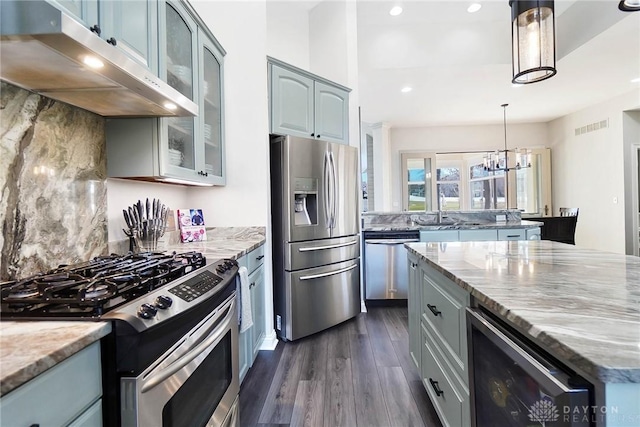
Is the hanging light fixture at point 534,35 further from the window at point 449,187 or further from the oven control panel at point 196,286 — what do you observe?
the window at point 449,187

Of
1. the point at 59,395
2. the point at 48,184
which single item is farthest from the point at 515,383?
the point at 48,184

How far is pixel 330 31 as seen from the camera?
3.62 m

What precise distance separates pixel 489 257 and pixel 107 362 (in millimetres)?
1550

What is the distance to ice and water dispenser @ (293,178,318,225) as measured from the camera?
9.00 ft

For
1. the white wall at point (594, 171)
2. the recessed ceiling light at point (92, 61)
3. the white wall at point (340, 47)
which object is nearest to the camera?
the recessed ceiling light at point (92, 61)

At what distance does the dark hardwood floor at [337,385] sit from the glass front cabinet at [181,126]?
136 centimetres

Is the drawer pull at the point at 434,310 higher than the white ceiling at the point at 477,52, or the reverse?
the white ceiling at the point at 477,52

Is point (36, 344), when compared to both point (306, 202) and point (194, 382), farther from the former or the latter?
point (306, 202)

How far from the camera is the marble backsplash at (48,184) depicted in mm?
1189

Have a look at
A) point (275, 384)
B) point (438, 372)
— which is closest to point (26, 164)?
point (275, 384)

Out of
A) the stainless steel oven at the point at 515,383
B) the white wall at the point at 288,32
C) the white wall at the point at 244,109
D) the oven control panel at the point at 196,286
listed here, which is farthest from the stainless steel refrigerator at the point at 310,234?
the stainless steel oven at the point at 515,383

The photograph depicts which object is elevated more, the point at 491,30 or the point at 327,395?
the point at 491,30

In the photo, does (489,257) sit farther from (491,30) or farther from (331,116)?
(491,30)

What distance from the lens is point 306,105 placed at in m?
2.94
